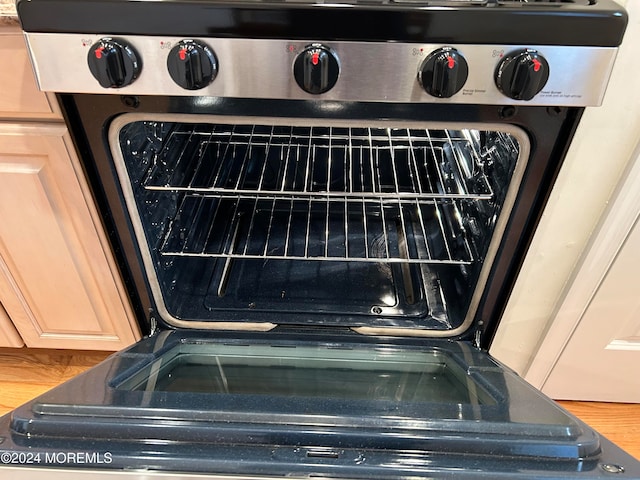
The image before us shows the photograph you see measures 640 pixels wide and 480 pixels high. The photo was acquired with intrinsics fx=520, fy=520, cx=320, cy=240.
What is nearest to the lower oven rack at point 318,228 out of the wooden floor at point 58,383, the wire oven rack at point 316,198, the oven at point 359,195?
the wire oven rack at point 316,198

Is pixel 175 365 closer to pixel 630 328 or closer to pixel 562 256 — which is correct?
pixel 562 256

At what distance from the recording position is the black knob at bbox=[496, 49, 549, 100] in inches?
26.6

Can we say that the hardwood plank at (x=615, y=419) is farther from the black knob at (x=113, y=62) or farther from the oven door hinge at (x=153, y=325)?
the black knob at (x=113, y=62)

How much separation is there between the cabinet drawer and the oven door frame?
4.6 inches

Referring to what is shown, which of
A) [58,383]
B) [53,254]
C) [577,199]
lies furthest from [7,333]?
[577,199]

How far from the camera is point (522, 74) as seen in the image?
0.68m

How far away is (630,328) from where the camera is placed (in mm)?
1198

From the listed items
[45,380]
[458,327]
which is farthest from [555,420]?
[45,380]

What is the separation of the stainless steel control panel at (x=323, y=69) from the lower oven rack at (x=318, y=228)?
0.48m

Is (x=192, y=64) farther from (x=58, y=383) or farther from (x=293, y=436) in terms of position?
(x=58, y=383)

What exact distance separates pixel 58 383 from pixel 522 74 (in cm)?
146

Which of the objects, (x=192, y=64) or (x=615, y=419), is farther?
(x=615, y=419)

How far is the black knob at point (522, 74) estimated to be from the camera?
68 centimetres

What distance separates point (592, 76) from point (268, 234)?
32.2 inches
